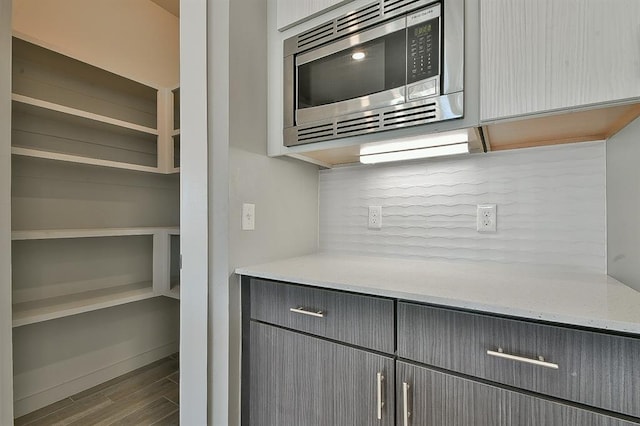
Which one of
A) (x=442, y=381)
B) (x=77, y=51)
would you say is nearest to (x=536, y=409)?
(x=442, y=381)

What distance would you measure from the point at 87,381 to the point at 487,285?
2.58 meters

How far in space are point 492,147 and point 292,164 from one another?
36.6 inches

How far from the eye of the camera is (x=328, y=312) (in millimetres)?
1050

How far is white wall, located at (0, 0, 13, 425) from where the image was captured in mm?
1445

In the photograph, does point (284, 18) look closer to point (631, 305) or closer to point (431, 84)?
point (431, 84)

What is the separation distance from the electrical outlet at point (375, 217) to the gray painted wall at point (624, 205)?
89 cm

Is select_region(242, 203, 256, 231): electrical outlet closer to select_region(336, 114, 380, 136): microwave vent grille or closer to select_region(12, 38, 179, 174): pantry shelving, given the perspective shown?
select_region(336, 114, 380, 136): microwave vent grille

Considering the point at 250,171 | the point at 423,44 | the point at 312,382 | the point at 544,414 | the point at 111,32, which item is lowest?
the point at 312,382

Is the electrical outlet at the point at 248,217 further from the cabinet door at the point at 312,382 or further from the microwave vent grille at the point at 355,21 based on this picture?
the microwave vent grille at the point at 355,21

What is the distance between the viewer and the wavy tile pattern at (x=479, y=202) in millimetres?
1160

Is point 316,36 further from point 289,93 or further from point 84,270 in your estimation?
→ point 84,270

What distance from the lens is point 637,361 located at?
0.65 meters

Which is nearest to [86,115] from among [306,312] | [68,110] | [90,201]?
[68,110]

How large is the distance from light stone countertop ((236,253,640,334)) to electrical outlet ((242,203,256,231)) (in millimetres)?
177
